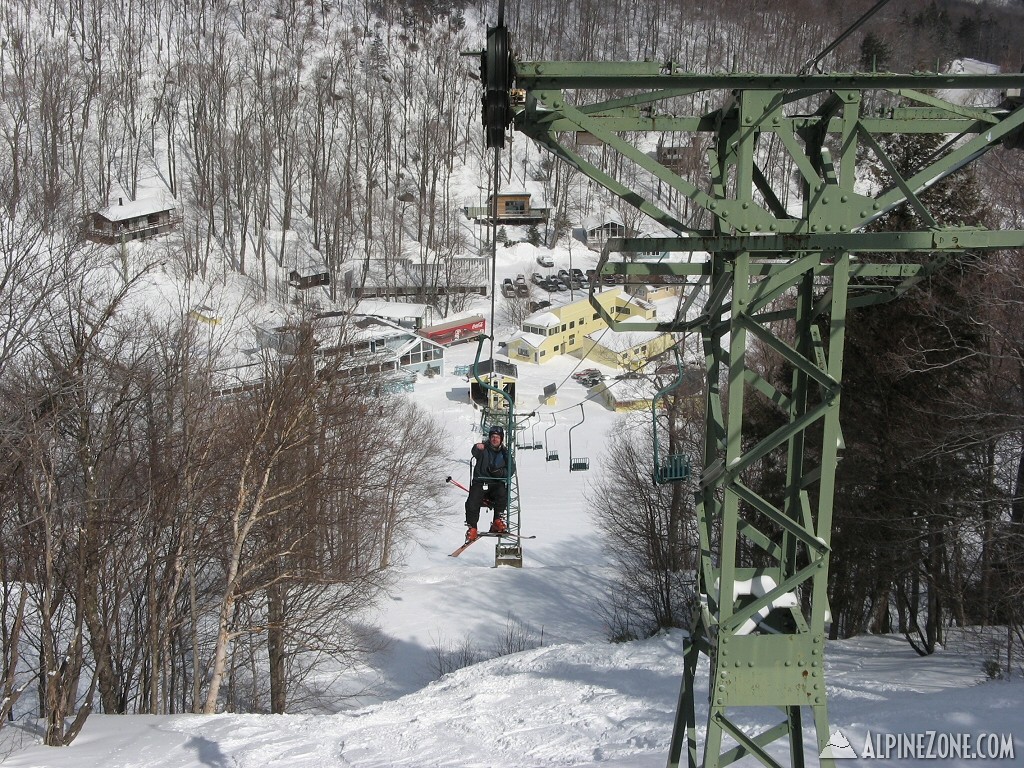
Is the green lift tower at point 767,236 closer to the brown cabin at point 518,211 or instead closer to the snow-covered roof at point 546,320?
the snow-covered roof at point 546,320

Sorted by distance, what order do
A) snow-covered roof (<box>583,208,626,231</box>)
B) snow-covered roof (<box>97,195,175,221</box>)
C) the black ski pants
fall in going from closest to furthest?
the black ski pants, snow-covered roof (<box>97,195,175,221</box>), snow-covered roof (<box>583,208,626,231</box>)

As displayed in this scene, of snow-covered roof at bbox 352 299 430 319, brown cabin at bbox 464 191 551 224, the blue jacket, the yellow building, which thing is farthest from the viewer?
brown cabin at bbox 464 191 551 224

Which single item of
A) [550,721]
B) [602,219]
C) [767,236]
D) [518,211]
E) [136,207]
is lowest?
[550,721]

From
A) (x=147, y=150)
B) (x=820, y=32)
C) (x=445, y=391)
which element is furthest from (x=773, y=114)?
(x=820, y=32)

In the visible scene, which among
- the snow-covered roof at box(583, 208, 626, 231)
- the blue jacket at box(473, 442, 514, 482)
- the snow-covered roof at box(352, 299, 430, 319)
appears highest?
the snow-covered roof at box(583, 208, 626, 231)

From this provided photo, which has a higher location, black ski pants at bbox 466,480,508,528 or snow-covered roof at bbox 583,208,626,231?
snow-covered roof at bbox 583,208,626,231

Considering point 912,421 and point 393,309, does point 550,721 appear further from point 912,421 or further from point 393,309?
point 393,309

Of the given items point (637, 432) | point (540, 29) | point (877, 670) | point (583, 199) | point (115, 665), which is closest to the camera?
point (877, 670)

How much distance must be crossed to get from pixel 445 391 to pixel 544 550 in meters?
14.2

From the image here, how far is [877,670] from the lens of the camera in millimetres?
9172

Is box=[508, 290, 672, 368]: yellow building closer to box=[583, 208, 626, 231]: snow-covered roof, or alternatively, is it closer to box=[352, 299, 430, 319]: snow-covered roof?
box=[352, 299, 430, 319]: snow-covered roof

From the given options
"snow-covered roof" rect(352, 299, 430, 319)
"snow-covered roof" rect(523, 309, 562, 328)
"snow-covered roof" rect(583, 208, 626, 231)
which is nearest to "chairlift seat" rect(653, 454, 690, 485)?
"snow-covered roof" rect(523, 309, 562, 328)

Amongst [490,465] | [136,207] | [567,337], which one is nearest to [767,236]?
[490,465]

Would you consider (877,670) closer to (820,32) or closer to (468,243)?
(468,243)
